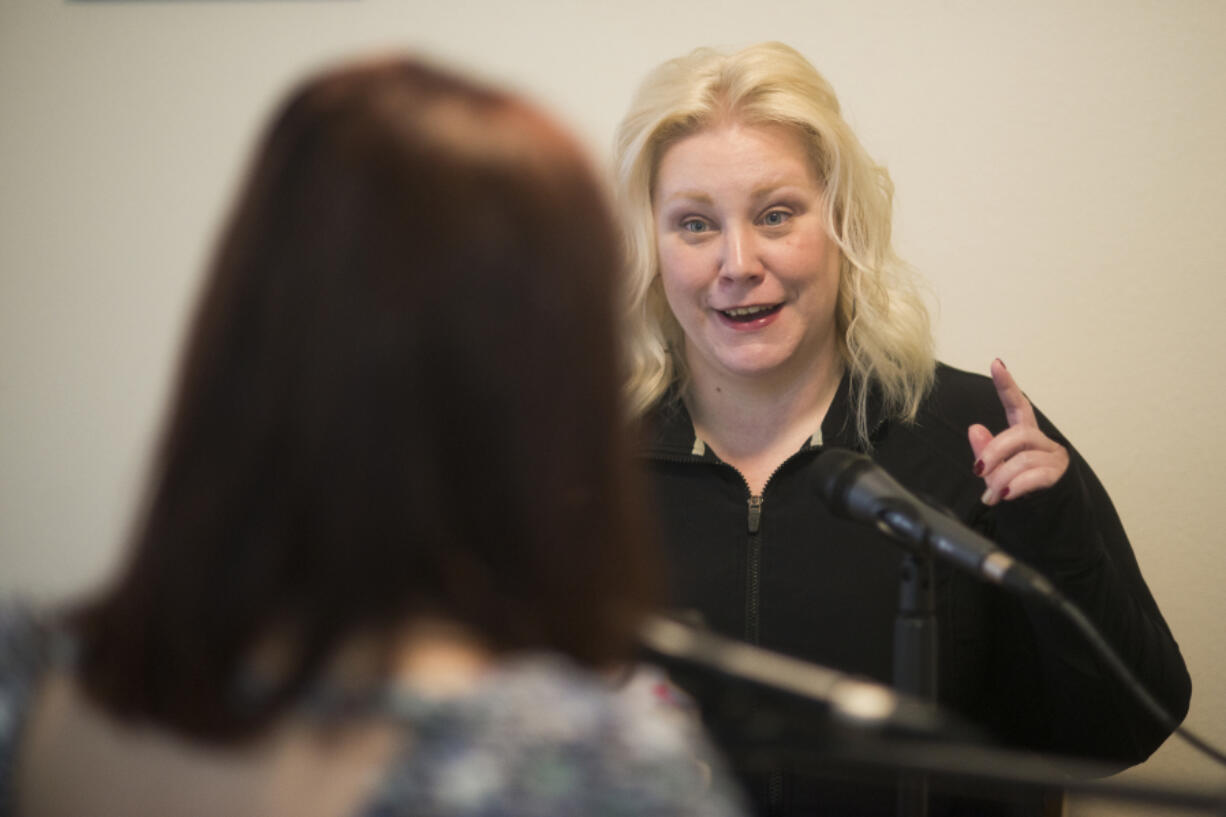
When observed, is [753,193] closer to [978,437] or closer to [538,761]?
[978,437]

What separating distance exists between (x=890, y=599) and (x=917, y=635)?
0.48 m

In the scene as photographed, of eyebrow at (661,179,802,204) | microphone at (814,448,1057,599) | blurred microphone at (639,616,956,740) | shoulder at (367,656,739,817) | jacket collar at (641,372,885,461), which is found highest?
eyebrow at (661,179,802,204)

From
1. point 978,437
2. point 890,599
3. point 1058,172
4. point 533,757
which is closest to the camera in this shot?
point 533,757

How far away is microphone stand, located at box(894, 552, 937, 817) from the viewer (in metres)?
0.89

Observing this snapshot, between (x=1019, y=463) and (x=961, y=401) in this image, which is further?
(x=961, y=401)

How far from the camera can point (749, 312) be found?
1426 millimetres

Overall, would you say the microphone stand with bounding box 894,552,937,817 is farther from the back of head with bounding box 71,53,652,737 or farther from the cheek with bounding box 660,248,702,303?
the cheek with bounding box 660,248,702,303

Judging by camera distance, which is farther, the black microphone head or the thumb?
the thumb

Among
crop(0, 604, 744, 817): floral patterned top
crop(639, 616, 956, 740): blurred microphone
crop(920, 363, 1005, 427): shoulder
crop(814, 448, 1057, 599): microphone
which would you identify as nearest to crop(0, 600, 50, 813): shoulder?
crop(0, 604, 744, 817): floral patterned top

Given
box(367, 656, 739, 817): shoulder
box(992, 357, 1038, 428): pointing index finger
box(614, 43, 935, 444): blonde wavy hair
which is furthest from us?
box(614, 43, 935, 444): blonde wavy hair

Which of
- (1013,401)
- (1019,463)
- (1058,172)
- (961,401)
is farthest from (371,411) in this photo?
(1058,172)

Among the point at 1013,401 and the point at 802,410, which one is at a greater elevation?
the point at 1013,401

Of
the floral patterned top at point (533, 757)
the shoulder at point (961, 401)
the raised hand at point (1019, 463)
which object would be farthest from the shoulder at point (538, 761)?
the shoulder at point (961, 401)

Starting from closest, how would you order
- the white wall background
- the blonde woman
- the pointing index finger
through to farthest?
1. the pointing index finger
2. the blonde woman
3. the white wall background
